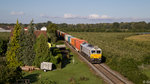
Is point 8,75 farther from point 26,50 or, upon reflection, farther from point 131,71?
point 131,71

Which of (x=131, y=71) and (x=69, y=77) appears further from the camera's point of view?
(x=69, y=77)

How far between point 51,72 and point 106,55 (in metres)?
13.5

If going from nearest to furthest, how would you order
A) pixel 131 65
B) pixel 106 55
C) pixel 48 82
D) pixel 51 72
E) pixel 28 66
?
pixel 48 82 < pixel 131 65 < pixel 51 72 < pixel 28 66 < pixel 106 55

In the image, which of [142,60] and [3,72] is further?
[142,60]

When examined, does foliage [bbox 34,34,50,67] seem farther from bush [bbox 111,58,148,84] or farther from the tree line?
bush [bbox 111,58,148,84]

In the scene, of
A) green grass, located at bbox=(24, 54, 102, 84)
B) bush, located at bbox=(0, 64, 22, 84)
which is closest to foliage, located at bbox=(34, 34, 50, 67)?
green grass, located at bbox=(24, 54, 102, 84)

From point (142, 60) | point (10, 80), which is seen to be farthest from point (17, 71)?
point (142, 60)

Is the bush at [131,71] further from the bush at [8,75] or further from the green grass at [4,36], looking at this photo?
the green grass at [4,36]

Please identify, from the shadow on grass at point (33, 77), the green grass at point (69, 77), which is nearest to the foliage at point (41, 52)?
the green grass at point (69, 77)

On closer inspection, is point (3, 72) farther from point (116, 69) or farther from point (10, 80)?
point (116, 69)

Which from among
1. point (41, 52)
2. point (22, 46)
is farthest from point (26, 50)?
point (41, 52)

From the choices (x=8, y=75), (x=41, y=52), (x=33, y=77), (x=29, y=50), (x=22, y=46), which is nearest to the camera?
(x=8, y=75)

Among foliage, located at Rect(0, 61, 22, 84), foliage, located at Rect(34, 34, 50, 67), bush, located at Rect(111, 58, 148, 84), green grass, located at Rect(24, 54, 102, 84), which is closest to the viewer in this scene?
foliage, located at Rect(0, 61, 22, 84)

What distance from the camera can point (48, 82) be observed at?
62.0ft
